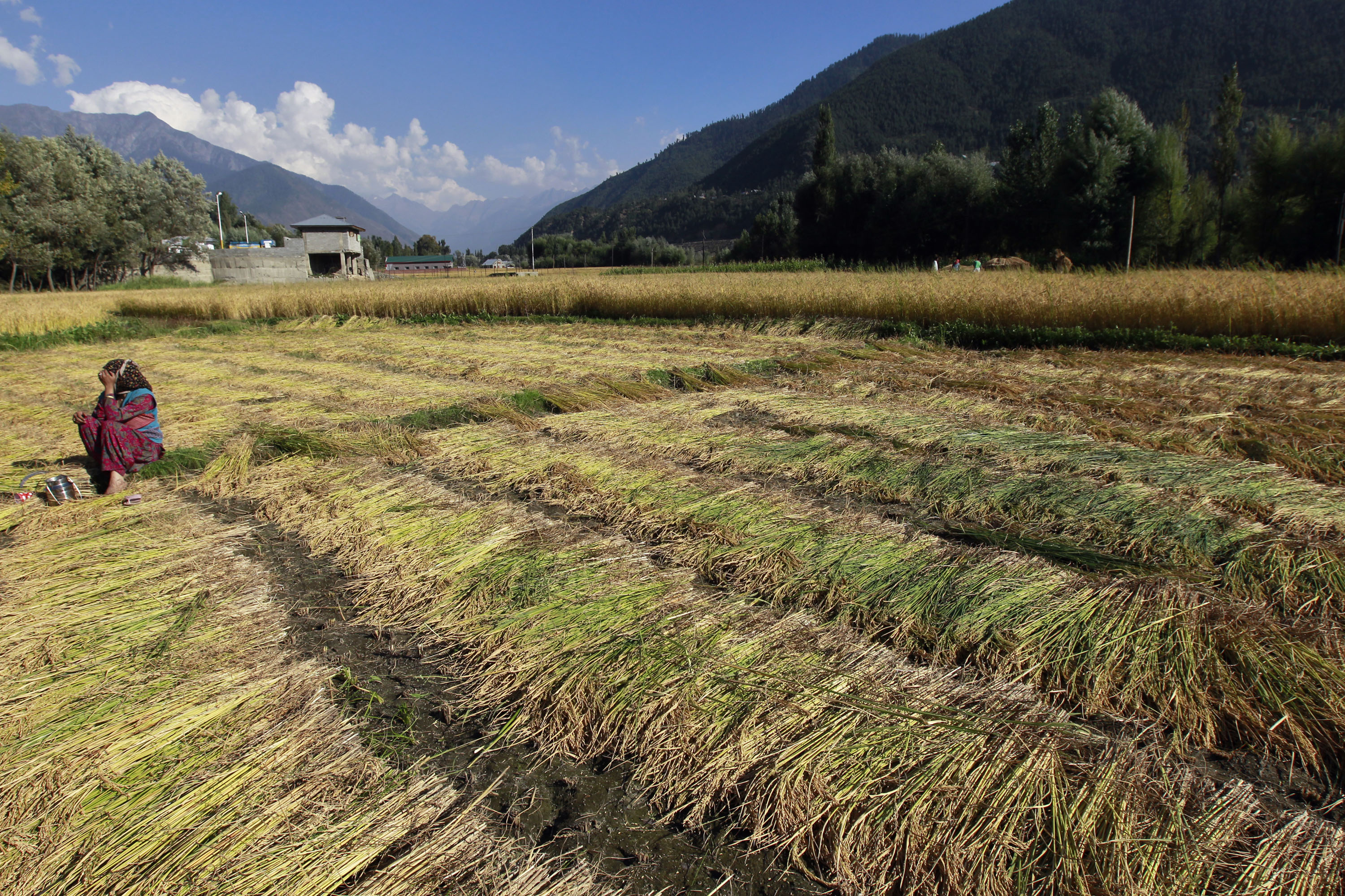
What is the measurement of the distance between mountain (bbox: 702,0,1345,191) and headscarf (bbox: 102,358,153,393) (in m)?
89.3

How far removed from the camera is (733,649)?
8.84 ft

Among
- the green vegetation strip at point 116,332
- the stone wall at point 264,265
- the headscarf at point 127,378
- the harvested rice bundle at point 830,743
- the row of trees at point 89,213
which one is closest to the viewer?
the harvested rice bundle at point 830,743

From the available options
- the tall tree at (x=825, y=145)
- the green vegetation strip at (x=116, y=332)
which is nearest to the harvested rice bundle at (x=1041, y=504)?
the green vegetation strip at (x=116, y=332)

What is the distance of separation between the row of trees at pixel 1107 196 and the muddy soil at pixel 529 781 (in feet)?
61.7

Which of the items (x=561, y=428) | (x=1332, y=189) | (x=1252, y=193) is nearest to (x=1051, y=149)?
(x=1252, y=193)

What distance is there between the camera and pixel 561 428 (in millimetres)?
6348

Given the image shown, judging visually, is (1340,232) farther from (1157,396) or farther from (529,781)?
(529,781)

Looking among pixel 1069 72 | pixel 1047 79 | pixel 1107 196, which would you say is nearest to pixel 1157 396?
pixel 1107 196

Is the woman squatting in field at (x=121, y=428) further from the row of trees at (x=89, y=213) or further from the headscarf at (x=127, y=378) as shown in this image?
the row of trees at (x=89, y=213)

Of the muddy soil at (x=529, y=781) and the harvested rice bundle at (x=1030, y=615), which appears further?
the harvested rice bundle at (x=1030, y=615)

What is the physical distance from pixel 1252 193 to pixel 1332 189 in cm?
254

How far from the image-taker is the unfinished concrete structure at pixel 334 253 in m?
44.9

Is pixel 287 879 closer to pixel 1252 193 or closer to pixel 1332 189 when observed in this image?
pixel 1332 189

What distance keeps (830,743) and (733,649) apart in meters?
0.62
